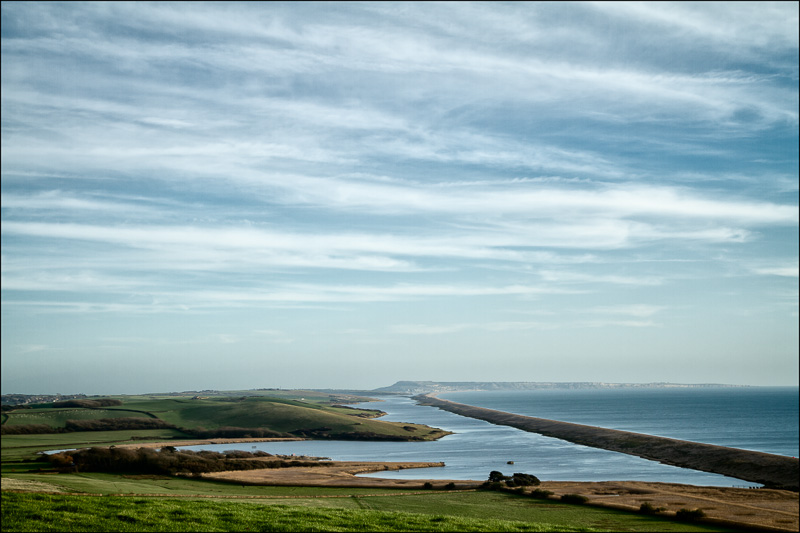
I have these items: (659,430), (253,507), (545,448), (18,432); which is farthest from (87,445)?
(659,430)

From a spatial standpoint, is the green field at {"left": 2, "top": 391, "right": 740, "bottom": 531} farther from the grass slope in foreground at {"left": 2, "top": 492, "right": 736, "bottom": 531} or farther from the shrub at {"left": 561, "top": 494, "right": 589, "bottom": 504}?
the shrub at {"left": 561, "top": 494, "right": 589, "bottom": 504}

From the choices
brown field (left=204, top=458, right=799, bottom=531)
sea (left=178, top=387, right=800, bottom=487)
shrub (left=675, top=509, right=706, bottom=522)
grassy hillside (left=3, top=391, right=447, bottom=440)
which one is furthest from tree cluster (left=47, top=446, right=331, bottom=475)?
grassy hillside (left=3, top=391, right=447, bottom=440)

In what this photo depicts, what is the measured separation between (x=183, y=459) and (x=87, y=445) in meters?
50.6

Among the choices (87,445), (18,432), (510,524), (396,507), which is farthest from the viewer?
(18,432)

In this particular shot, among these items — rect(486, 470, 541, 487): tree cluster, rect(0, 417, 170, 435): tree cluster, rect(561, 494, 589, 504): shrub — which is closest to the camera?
rect(561, 494, 589, 504): shrub

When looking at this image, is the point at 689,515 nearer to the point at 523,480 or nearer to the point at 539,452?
the point at 523,480

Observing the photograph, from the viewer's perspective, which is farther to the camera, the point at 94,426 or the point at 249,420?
the point at 249,420

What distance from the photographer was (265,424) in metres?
176

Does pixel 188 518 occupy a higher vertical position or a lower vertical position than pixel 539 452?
higher

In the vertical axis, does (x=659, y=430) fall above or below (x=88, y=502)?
below

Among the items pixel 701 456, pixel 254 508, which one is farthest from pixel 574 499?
pixel 701 456

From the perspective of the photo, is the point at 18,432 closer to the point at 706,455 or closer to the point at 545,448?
the point at 545,448

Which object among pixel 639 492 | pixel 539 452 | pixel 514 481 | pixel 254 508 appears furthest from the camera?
pixel 539 452

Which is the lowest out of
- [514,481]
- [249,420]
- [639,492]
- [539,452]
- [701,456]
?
[249,420]
